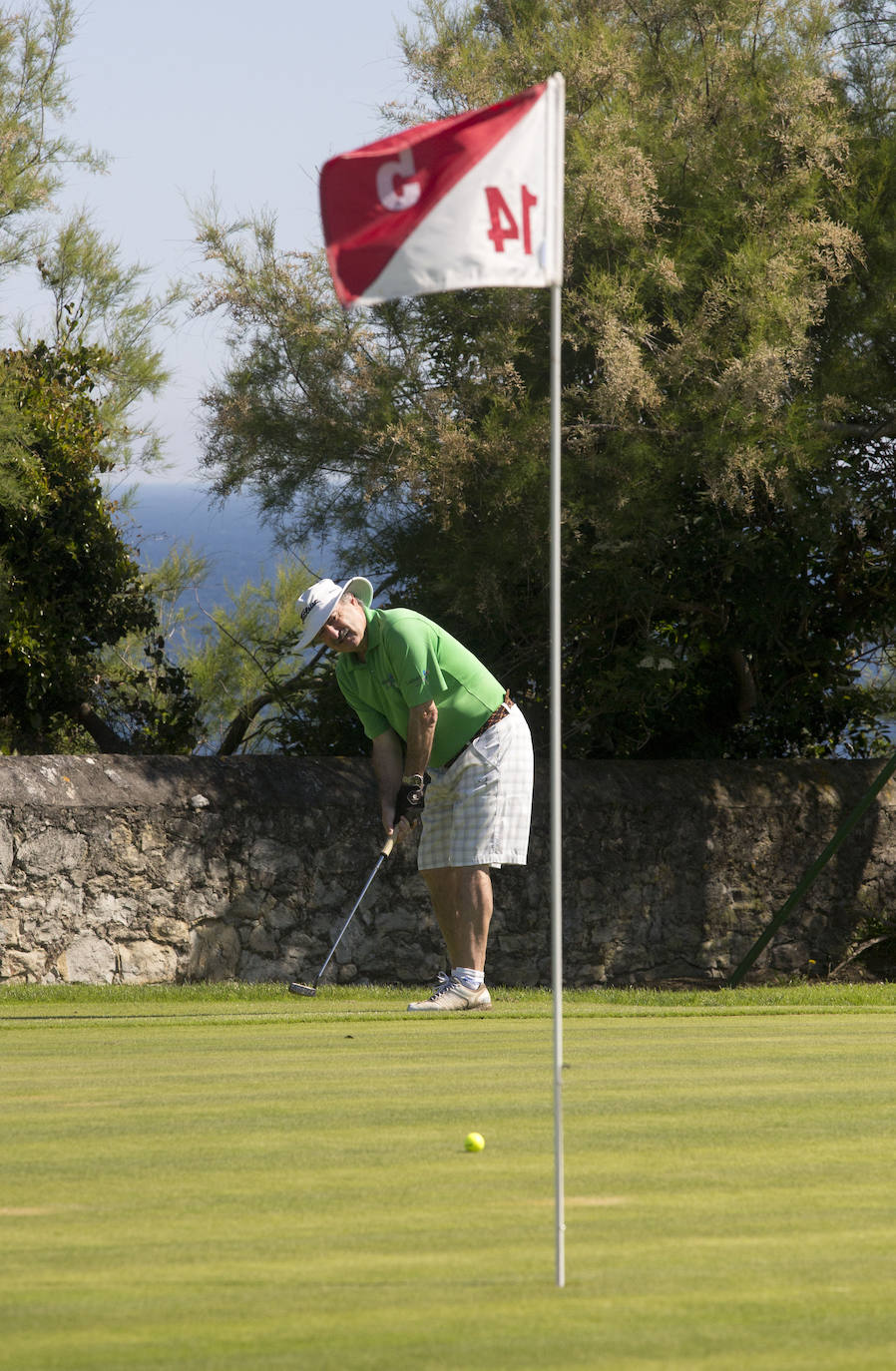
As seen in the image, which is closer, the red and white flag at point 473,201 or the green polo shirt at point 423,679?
the red and white flag at point 473,201

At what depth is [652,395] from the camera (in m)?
11.6

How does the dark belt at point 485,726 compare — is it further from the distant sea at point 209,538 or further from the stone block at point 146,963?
the distant sea at point 209,538

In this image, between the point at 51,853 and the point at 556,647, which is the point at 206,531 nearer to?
the point at 51,853

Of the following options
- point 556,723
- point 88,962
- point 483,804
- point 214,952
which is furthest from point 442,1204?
point 214,952

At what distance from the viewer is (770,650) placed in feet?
45.3

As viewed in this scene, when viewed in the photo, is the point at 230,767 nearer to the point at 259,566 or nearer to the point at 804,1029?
the point at 804,1029

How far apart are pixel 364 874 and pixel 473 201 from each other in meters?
→ 8.26

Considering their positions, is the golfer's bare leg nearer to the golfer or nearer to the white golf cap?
the golfer

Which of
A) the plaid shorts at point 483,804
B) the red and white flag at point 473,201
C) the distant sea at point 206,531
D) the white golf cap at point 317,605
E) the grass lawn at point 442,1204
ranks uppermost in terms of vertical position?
the distant sea at point 206,531

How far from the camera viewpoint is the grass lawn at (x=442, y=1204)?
2.56 m

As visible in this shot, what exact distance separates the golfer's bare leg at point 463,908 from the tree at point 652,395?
4648 millimetres

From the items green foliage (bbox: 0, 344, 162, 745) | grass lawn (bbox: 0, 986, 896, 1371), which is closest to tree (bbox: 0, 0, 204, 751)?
green foliage (bbox: 0, 344, 162, 745)

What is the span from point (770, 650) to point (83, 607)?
5158 mm

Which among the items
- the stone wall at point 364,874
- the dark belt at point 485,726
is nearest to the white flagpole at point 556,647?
the dark belt at point 485,726
